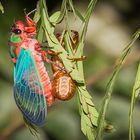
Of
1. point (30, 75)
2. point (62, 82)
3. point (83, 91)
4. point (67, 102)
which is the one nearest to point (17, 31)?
point (30, 75)

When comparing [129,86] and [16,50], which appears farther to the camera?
[129,86]

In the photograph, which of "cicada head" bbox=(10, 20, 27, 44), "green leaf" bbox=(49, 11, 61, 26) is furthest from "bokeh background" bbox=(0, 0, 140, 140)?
"green leaf" bbox=(49, 11, 61, 26)

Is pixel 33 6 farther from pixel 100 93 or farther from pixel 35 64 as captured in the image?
pixel 35 64

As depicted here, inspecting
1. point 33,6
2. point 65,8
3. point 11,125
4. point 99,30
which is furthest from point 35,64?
point 99,30

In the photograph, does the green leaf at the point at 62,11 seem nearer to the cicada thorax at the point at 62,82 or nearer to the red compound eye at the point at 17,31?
the cicada thorax at the point at 62,82

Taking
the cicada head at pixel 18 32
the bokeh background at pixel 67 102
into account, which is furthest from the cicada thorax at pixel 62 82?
the bokeh background at pixel 67 102

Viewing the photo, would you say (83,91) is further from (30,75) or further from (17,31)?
(17,31)

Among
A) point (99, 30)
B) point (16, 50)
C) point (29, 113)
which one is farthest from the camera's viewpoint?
point (99, 30)

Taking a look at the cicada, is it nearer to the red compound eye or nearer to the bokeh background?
the red compound eye
